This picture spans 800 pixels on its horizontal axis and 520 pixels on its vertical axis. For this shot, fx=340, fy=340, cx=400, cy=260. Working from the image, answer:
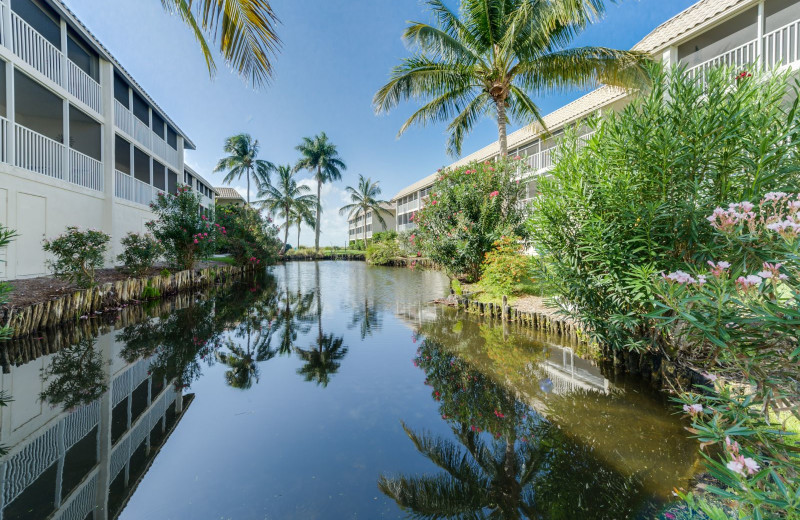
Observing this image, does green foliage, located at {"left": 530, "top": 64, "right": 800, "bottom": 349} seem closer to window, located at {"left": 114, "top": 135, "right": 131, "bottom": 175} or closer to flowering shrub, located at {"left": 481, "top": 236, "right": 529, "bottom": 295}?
flowering shrub, located at {"left": 481, "top": 236, "right": 529, "bottom": 295}

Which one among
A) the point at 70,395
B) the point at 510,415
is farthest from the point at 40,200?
the point at 510,415

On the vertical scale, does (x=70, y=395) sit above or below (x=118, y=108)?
below

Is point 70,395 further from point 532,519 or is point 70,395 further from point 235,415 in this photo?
point 532,519

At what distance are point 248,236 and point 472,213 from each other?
16.6 metres

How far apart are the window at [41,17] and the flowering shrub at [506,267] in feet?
Answer: 51.2

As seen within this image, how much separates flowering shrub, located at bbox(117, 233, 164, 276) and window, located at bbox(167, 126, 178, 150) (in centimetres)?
1210

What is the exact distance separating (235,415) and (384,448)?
6.35 ft

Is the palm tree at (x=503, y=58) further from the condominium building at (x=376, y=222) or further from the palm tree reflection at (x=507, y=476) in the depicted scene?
the condominium building at (x=376, y=222)

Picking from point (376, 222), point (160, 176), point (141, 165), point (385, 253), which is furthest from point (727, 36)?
point (376, 222)

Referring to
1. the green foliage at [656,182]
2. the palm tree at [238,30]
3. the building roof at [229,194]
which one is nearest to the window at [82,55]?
the palm tree at [238,30]

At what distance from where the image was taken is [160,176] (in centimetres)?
1994

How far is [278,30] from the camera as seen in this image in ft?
13.8

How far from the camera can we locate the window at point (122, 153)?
1493 centimetres

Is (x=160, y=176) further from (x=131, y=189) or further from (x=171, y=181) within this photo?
(x=131, y=189)
